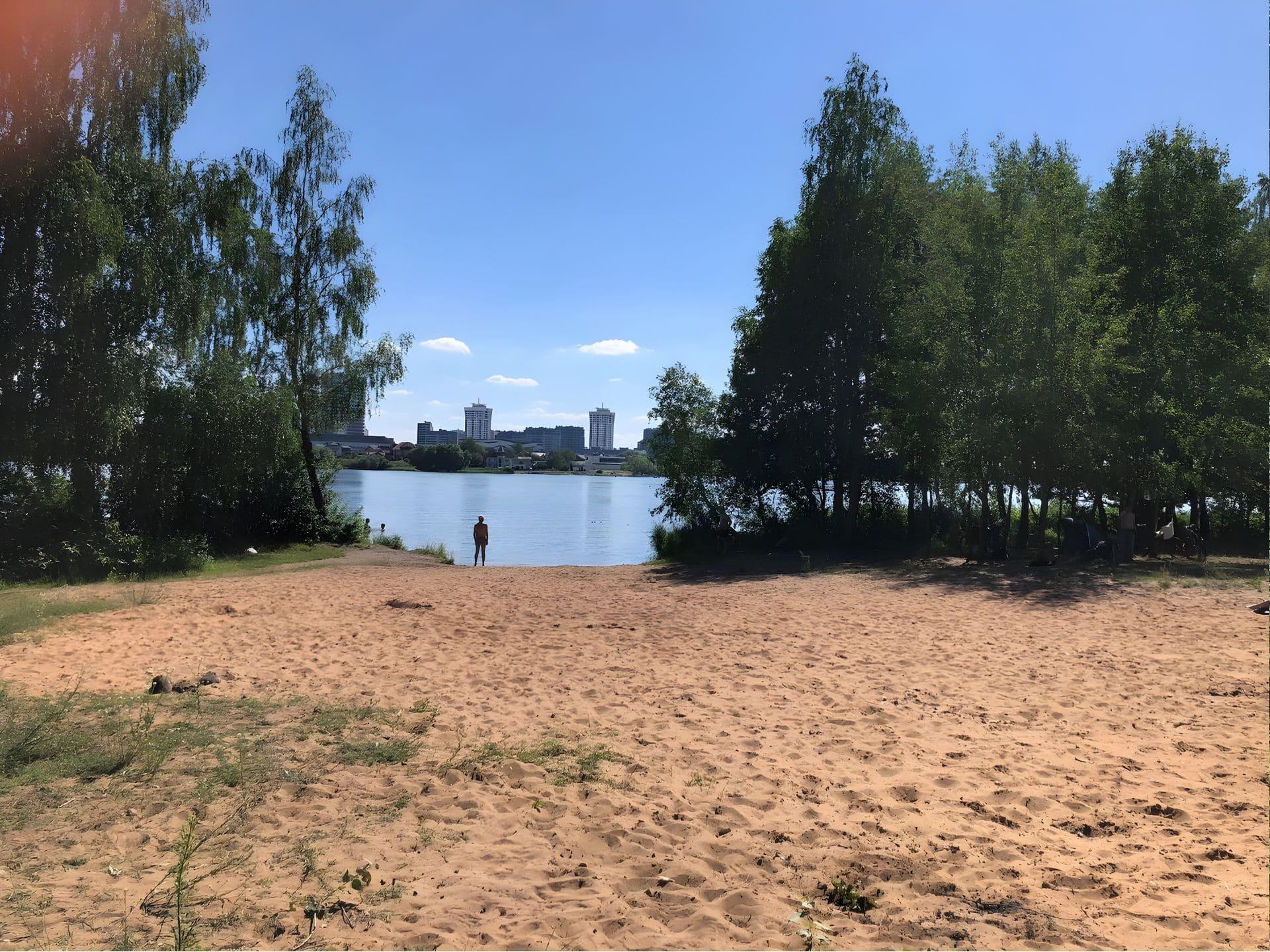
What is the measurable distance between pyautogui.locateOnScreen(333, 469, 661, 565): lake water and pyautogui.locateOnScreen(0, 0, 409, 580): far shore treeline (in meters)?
9.34

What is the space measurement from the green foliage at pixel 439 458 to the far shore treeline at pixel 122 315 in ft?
374

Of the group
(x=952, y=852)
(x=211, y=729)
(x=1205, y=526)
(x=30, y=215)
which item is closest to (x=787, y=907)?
(x=952, y=852)

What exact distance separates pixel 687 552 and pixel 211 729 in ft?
64.7

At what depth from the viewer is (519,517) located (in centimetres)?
5112

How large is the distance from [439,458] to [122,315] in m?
124

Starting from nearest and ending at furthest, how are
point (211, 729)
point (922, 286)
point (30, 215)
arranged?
point (211, 729), point (30, 215), point (922, 286)

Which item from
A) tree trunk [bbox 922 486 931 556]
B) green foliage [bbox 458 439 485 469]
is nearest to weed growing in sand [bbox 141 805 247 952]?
tree trunk [bbox 922 486 931 556]

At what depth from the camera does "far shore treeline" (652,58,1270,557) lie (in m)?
18.0

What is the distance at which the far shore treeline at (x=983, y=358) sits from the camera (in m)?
18.0

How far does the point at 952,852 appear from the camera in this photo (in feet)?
14.1

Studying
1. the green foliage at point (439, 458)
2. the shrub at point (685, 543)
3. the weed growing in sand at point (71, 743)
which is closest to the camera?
the weed growing in sand at point (71, 743)

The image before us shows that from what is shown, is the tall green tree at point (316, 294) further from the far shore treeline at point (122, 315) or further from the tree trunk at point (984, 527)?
the tree trunk at point (984, 527)

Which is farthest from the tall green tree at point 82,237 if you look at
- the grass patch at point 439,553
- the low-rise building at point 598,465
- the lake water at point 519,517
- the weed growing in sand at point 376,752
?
the low-rise building at point 598,465

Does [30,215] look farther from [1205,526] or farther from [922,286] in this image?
[1205,526]
